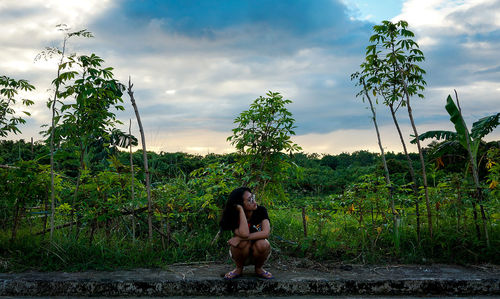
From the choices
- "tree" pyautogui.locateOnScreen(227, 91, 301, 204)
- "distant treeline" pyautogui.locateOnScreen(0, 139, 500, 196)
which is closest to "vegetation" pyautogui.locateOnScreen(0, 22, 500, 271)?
"tree" pyautogui.locateOnScreen(227, 91, 301, 204)

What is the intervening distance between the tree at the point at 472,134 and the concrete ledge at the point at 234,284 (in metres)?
1.25

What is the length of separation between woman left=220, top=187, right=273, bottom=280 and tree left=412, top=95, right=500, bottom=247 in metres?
2.79

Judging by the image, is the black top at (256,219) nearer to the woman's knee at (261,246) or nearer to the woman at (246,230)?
the woman at (246,230)

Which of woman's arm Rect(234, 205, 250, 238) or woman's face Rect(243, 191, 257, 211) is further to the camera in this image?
woman's face Rect(243, 191, 257, 211)

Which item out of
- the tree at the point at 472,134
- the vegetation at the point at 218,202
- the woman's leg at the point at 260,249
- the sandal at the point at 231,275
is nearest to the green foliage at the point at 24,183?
the vegetation at the point at 218,202

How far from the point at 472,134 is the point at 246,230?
4440 millimetres

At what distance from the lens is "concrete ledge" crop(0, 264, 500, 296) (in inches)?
193

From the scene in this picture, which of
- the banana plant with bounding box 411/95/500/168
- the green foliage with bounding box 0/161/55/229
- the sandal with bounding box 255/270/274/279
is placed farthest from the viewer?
the banana plant with bounding box 411/95/500/168

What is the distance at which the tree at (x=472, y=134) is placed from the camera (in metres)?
5.92

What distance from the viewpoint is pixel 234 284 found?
16.0 feet

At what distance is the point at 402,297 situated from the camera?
16.2ft

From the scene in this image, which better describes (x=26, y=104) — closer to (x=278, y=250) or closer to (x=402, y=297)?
(x=278, y=250)

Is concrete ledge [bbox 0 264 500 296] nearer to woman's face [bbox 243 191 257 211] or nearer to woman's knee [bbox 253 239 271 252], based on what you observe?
woman's knee [bbox 253 239 271 252]

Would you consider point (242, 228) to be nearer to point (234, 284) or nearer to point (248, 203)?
point (248, 203)
